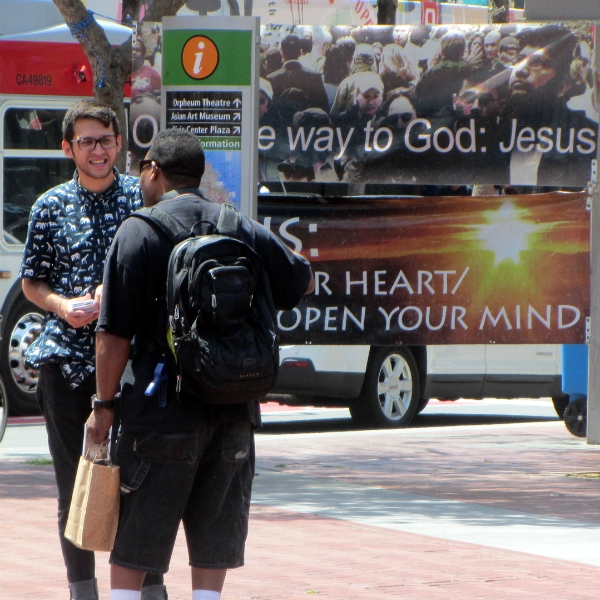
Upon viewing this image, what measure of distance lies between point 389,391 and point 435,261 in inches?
118

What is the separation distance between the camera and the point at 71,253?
486cm

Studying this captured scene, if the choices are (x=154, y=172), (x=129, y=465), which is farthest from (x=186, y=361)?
(x=154, y=172)

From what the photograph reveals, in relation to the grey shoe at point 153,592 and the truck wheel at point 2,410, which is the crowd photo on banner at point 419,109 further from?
the grey shoe at point 153,592

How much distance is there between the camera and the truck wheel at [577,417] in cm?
1143

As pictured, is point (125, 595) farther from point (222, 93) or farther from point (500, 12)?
point (500, 12)

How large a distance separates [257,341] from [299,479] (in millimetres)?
5312

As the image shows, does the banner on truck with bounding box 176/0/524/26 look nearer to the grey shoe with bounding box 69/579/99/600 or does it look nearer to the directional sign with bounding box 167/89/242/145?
the directional sign with bounding box 167/89/242/145

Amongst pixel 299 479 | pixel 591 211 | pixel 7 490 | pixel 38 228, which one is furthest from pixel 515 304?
pixel 38 228

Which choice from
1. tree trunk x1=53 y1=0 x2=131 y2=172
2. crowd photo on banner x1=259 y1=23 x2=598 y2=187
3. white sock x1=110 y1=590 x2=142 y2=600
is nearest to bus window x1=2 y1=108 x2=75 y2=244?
tree trunk x1=53 y1=0 x2=131 y2=172

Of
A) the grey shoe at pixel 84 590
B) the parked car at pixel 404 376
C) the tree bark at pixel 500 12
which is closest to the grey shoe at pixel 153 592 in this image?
the grey shoe at pixel 84 590

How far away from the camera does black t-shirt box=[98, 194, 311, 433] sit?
158 inches

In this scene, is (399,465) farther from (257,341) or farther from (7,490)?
(257,341)

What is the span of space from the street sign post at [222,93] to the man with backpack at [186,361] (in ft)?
16.5

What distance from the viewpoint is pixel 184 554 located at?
6.63m
